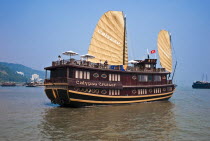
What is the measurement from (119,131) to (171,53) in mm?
25888

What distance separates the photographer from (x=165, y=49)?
110 ft

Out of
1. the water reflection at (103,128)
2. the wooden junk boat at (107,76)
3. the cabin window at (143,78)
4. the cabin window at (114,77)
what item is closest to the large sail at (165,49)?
the wooden junk boat at (107,76)

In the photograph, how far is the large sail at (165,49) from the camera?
3225cm

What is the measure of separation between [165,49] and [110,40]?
1288cm

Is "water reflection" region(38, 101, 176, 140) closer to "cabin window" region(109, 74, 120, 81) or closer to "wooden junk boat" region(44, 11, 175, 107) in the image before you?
"wooden junk boat" region(44, 11, 175, 107)

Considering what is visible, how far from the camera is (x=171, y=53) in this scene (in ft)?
115

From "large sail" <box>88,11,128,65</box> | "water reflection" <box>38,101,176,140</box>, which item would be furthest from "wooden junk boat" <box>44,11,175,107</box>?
"water reflection" <box>38,101,176,140</box>

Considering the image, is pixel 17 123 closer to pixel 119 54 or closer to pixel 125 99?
pixel 125 99

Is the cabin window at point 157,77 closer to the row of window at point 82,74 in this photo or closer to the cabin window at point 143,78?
the cabin window at point 143,78

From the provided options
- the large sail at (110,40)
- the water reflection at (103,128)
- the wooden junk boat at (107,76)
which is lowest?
the water reflection at (103,128)

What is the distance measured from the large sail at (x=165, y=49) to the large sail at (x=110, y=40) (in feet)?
31.4

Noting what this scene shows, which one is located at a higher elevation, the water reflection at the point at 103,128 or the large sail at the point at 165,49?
the large sail at the point at 165,49

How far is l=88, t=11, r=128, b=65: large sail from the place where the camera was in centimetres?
2312

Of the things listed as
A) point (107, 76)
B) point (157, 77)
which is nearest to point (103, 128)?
point (107, 76)
